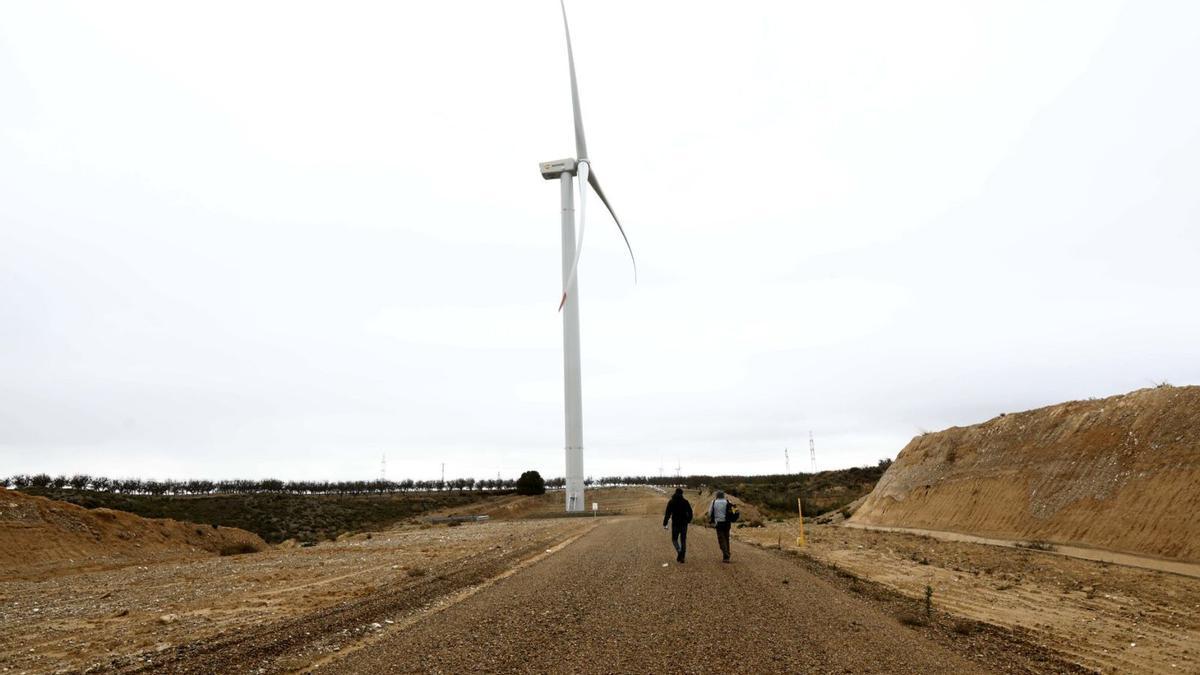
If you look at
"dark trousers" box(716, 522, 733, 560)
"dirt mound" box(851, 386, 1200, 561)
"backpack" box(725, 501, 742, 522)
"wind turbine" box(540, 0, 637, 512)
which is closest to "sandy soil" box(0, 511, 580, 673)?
"dark trousers" box(716, 522, 733, 560)

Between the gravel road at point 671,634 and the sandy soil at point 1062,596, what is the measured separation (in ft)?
5.69

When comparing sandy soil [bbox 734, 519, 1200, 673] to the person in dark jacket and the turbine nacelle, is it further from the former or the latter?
the turbine nacelle

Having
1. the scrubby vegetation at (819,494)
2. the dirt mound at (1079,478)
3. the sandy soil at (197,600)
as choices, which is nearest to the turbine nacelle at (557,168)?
the scrubby vegetation at (819,494)

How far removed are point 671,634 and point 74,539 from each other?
3050cm

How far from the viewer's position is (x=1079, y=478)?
1139 inches

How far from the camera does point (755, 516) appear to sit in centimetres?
5394

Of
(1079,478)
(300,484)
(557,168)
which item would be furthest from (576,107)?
(300,484)

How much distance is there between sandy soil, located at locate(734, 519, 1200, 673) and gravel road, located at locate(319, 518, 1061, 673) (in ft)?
5.69

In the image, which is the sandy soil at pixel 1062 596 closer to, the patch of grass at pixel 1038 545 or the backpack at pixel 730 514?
the patch of grass at pixel 1038 545

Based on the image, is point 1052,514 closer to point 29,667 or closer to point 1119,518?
point 1119,518

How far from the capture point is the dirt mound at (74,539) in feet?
87.7

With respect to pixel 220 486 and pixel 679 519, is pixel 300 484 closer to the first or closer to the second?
pixel 220 486

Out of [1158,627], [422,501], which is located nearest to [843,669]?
[1158,627]

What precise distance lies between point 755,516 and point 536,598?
42.8 meters
